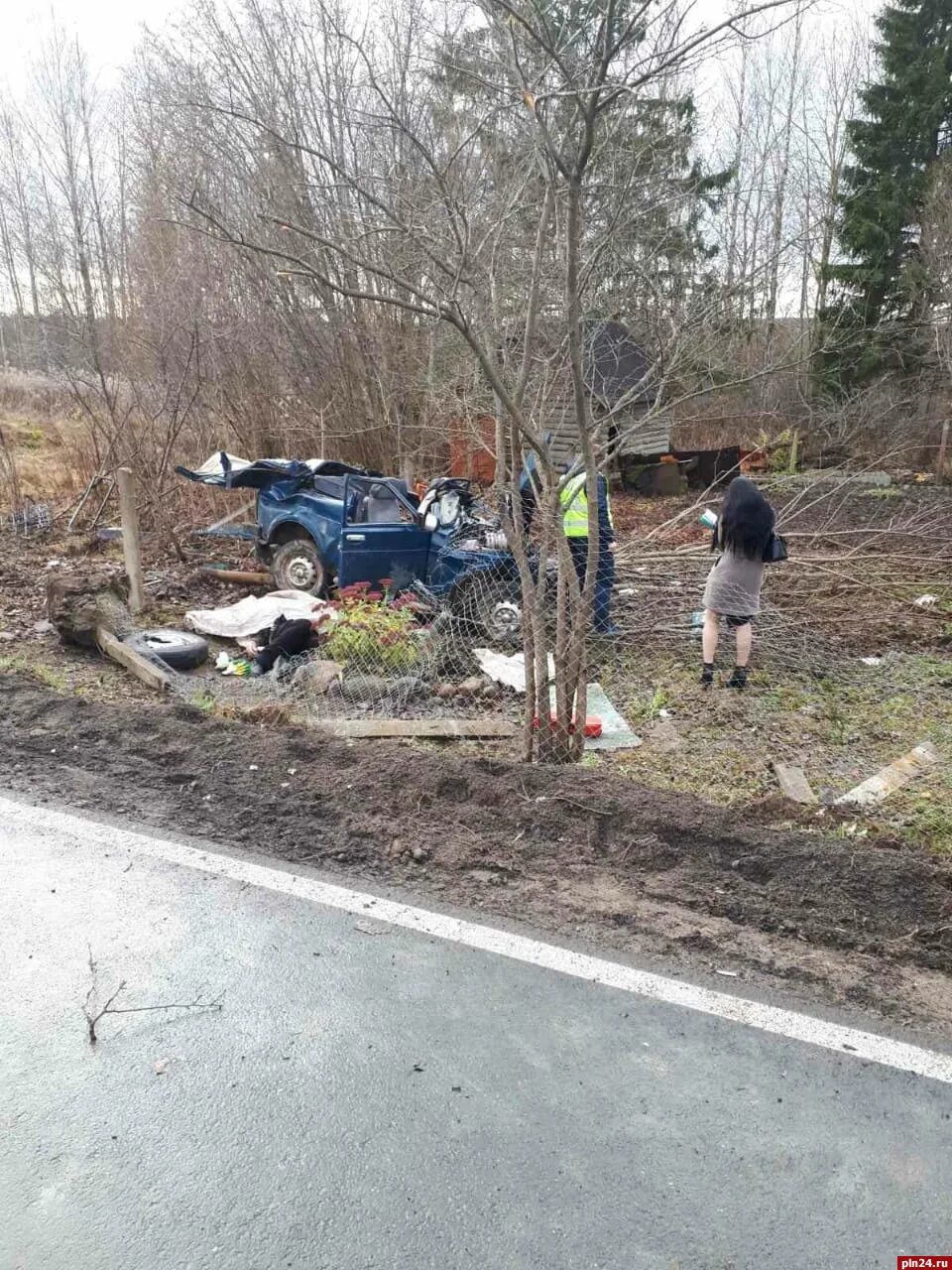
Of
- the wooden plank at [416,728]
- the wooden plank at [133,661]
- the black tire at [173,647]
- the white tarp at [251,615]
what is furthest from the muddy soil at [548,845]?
the white tarp at [251,615]

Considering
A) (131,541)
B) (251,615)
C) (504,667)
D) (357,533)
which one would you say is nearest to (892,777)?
(504,667)

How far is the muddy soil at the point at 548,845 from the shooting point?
332 centimetres

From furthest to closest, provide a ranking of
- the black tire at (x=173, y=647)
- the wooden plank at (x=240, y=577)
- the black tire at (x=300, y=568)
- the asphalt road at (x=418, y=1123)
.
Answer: the wooden plank at (x=240, y=577) → the black tire at (x=300, y=568) → the black tire at (x=173, y=647) → the asphalt road at (x=418, y=1123)

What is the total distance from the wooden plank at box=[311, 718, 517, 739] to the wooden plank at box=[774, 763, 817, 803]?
5.53ft

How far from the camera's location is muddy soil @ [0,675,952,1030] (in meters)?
3.32

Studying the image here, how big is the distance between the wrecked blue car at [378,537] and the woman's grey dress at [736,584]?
1.83m

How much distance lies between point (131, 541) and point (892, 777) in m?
7.54

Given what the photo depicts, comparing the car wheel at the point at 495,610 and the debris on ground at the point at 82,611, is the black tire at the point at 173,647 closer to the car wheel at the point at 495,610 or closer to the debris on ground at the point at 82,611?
the debris on ground at the point at 82,611

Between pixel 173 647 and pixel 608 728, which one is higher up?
pixel 173 647

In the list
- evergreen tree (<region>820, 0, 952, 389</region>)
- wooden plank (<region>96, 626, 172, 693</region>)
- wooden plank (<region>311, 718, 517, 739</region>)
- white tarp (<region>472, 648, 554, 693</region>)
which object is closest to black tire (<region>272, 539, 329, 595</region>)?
wooden plank (<region>96, 626, 172, 693</region>)

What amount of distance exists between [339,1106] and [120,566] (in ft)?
34.2

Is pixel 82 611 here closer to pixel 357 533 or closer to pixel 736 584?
pixel 357 533

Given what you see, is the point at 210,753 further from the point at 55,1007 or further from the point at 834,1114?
the point at 834,1114

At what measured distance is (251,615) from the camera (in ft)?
29.6
